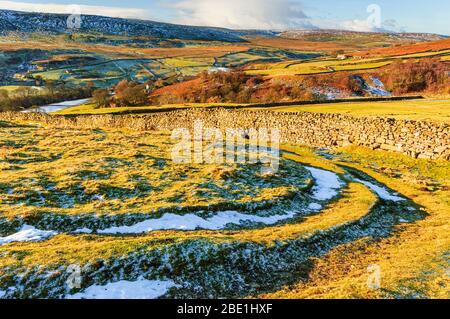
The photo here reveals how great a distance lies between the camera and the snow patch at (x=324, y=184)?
24766 mm

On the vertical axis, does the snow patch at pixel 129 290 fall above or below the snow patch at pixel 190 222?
above

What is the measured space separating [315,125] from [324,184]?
61.5 ft

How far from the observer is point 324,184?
2716 centimetres

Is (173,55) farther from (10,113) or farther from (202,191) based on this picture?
(202,191)

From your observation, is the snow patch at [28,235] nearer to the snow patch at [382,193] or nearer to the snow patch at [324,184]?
the snow patch at [324,184]

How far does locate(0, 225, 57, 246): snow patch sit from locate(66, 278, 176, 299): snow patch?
5794 mm

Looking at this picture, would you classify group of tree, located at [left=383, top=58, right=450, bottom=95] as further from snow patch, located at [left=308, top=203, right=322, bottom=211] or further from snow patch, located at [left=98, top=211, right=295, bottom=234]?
snow patch, located at [left=98, top=211, right=295, bottom=234]

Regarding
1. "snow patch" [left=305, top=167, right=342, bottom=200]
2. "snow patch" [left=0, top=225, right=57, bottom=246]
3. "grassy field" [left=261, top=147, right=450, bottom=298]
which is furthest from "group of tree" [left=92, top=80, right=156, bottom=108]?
"snow patch" [left=0, top=225, right=57, bottom=246]

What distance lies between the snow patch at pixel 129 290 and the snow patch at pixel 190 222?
506 cm

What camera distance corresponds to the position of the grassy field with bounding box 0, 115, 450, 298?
42.1ft

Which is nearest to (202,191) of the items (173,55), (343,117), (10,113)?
(343,117)

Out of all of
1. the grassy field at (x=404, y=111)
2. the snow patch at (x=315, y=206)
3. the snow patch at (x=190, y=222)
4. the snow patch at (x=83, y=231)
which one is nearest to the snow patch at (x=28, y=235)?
the snow patch at (x=83, y=231)

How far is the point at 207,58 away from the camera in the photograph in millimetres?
186625

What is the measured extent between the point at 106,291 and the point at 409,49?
4910 inches
